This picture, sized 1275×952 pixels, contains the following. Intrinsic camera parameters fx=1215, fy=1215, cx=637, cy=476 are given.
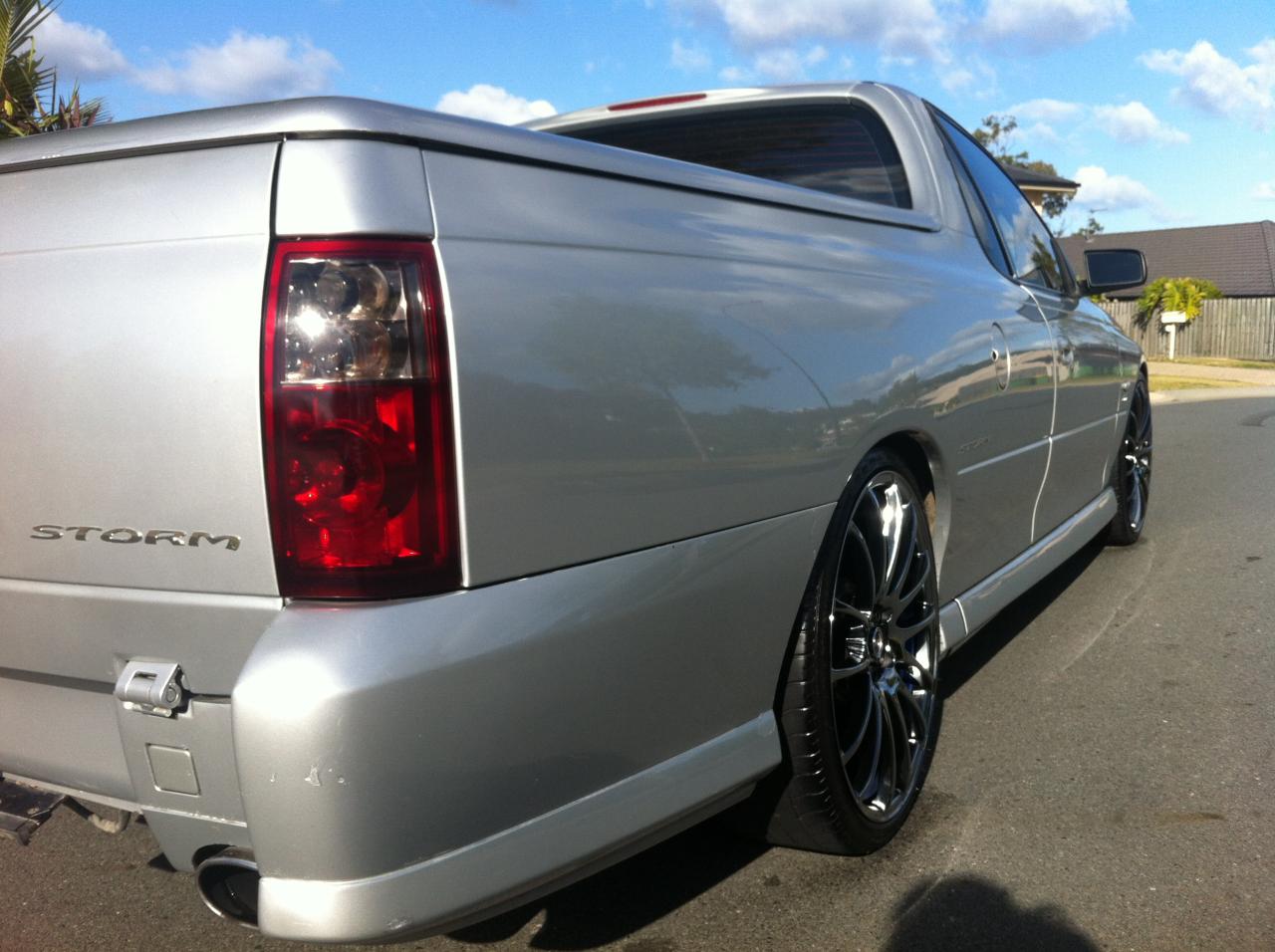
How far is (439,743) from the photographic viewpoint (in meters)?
1.75

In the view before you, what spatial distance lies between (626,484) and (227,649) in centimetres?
Answer: 66

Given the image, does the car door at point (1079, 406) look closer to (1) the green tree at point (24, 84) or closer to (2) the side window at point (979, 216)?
(2) the side window at point (979, 216)

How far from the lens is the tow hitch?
2189 mm

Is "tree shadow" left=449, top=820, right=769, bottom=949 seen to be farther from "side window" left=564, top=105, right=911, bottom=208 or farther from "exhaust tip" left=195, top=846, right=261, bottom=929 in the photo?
"side window" left=564, top=105, right=911, bottom=208

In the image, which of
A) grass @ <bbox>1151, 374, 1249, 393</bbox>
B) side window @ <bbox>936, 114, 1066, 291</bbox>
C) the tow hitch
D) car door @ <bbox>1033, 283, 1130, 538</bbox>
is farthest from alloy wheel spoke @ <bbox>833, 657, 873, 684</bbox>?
grass @ <bbox>1151, 374, 1249, 393</bbox>

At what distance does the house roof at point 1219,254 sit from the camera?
1843 inches

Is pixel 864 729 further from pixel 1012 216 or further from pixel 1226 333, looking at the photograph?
pixel 1226 333

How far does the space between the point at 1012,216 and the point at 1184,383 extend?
18742mm

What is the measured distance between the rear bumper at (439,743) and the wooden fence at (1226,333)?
1469 inches

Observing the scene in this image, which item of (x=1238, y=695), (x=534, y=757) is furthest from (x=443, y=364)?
(x=1238, y=695)

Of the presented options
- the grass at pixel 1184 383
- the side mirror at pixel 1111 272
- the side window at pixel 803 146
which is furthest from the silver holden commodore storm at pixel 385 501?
the grass at pixel 1184 383

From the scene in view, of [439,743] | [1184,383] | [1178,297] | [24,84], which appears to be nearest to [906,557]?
[439,743]

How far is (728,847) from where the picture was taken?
9.68ft

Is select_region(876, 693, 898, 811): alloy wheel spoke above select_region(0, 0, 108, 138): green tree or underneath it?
underneath
